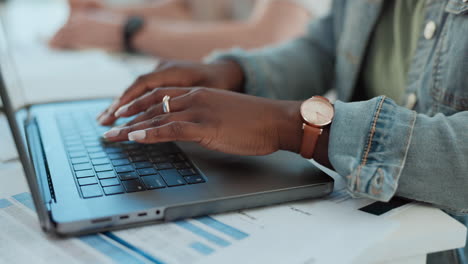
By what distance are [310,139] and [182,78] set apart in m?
0.28

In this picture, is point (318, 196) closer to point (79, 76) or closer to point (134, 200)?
point (134, 200)

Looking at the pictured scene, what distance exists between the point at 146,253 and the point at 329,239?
6.8 inches

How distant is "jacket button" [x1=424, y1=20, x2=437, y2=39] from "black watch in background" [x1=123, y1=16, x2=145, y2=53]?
98 cm

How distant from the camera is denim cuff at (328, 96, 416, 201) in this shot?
0.47 meters

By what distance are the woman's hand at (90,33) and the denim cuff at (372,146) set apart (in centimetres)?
111

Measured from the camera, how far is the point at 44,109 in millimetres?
806

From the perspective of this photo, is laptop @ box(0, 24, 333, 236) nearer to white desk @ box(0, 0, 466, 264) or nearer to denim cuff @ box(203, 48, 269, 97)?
white desk @ box(0, 0, 466, 264)

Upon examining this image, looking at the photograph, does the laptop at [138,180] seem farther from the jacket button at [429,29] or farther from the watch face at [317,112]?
the jacket button at [429,29]

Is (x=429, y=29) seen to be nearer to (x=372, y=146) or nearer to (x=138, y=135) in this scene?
(x=372, y=146)

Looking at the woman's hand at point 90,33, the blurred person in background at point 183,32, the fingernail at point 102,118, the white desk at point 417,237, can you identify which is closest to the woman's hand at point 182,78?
the fingernail at point 102,118

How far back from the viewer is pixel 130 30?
4.71 feet

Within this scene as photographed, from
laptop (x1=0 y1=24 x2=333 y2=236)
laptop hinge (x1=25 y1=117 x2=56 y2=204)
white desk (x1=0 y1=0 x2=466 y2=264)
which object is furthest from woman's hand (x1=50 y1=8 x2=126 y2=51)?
white desk (x1=0 y1=0 x2=466 y2=264)

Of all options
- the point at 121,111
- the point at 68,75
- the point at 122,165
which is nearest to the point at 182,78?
the point at 121,111

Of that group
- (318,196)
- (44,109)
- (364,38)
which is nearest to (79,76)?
(44,109)
